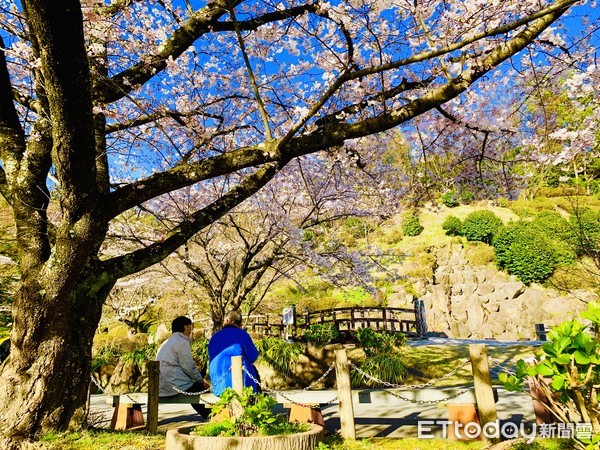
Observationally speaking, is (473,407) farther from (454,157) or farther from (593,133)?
(454,157)

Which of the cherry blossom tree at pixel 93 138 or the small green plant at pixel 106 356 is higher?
the cherry blossom tree at pixel 93 138

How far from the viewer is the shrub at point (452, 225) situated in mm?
24406

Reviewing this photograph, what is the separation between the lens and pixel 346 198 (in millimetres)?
8953

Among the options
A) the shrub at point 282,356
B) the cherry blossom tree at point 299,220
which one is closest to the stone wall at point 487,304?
the cherry blossom tree at point 299,220

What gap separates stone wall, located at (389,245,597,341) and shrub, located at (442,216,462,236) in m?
3.70

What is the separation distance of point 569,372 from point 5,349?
7897 mm

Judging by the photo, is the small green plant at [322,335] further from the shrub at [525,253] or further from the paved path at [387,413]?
the shrub at [525,253]

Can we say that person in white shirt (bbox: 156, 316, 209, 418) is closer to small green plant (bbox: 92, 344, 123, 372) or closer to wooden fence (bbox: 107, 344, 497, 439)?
wooden fence (bbox: 107, 344, 497, 439)

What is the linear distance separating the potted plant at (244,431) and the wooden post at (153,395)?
157cm

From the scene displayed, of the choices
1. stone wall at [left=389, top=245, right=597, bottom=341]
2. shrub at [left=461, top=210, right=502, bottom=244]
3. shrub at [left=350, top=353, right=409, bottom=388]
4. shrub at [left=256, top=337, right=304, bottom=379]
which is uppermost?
shrub at [left=461, top=210, right=502, bottom=244]

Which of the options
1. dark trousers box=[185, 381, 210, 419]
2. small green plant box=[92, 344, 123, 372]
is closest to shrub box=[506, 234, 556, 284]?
small green plant box=[92, 344, 123, 372]

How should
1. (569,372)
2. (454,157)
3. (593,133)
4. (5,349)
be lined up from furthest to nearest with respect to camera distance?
(454,157), (5,349), (593,133), (569,372)

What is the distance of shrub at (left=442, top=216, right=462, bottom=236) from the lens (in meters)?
24.4

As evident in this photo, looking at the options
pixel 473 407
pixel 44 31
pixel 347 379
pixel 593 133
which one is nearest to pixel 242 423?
pixel 347 379
